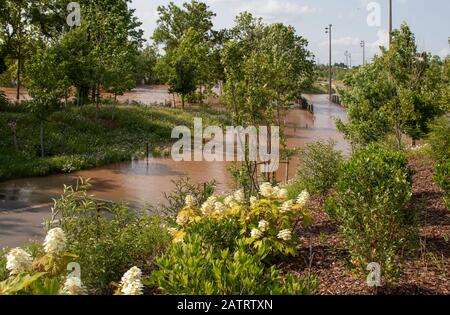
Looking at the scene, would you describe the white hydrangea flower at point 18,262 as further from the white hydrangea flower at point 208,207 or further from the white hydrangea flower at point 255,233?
the white hydrangea flower at point 208,207

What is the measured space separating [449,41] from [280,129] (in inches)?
316

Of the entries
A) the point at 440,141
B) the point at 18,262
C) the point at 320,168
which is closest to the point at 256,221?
the point at 18,262

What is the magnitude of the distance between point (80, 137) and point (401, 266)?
17.9m

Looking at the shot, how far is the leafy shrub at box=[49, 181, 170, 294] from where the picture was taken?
5.44 metres

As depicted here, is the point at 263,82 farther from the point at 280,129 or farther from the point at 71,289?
the point at 71,289

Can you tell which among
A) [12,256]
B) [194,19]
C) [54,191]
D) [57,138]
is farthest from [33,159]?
[194,19]

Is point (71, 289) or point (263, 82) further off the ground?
point (263, 82)

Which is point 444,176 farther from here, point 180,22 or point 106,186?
point 180,22

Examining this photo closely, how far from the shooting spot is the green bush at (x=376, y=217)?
521 cm

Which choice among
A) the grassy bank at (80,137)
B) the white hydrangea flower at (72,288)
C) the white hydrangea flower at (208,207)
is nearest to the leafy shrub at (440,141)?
the white hydrangea flower at (208,207)

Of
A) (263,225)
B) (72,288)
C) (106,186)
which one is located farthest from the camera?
(106,186)

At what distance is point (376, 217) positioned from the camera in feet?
17.9

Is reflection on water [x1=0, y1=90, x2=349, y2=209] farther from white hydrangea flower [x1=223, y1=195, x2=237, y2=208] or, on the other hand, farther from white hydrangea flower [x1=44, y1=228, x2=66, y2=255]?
white hydrangea flower [x1=44, y1=228, x2=66, y2=255]

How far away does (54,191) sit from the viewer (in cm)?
1441
